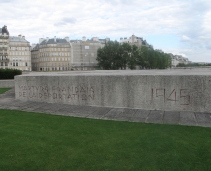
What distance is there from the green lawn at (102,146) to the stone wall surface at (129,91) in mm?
1822

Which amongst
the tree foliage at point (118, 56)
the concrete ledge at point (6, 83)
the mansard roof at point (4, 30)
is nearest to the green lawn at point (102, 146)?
the concrete ledge at point (6, 83)

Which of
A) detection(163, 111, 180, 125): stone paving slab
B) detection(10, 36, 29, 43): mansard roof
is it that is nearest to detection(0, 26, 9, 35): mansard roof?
detection(10, 36, 29, 43): mansard roof

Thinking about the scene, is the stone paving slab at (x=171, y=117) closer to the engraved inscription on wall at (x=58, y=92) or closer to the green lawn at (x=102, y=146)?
the green lawn at (x=102, y=146)

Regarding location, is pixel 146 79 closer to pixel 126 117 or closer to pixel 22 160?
pixel 126 117

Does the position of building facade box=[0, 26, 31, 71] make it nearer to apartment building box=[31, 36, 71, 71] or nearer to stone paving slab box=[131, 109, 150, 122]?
apartment building box=[31, 36, 71, 71]

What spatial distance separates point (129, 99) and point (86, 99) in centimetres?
175

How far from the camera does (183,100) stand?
7.50 m

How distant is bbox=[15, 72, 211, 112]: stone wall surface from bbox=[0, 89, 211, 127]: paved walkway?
0.31 m

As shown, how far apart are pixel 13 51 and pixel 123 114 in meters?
109

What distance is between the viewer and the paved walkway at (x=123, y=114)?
6.56 metres

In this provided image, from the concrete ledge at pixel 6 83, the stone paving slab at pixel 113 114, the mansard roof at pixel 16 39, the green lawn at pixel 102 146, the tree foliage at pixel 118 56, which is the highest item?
the mansard roof at pixel 16 39

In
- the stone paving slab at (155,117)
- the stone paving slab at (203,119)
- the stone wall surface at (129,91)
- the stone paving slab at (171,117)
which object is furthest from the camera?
the stone wall surface at (129,91)

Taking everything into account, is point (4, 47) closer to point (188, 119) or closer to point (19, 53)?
point (19, 53)

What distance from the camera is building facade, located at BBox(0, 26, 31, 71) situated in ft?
335
